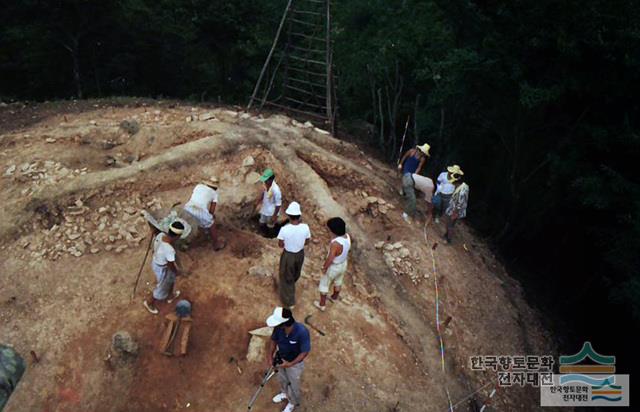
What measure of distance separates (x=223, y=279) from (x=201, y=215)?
119 centimetres

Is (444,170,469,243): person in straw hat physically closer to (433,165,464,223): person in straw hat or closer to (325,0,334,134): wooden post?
(433,165,464,223): person in straw hat

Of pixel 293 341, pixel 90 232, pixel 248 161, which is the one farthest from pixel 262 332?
pixel 248 161

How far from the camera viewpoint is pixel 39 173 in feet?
31.5

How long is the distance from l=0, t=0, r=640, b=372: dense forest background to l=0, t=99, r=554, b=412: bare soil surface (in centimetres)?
245

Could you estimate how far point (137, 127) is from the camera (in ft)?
38.3

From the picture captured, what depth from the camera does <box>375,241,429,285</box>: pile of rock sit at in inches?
361

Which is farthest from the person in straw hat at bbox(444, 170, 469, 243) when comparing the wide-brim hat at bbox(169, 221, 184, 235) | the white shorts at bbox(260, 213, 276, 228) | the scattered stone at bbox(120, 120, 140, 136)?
the scattered stone at bbox(120, 120, 140, 136)

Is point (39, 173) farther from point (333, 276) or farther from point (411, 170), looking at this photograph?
point (411, 170)

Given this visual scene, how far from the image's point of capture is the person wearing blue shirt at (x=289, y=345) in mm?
5215

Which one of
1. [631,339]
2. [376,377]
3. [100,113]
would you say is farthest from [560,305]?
[100,113]

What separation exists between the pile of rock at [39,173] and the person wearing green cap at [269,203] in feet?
13.6

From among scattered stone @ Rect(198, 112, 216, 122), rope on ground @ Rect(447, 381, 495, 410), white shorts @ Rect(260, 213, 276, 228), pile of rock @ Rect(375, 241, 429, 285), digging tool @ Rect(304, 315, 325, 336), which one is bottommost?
rope on ground @ Rect(447, 381, 495, 410)

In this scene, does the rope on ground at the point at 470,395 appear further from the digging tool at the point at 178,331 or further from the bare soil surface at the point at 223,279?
the digging tool at the point at 178,331

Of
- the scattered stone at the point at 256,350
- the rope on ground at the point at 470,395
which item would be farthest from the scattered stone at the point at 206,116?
the rope on ground at the point at 470,395
